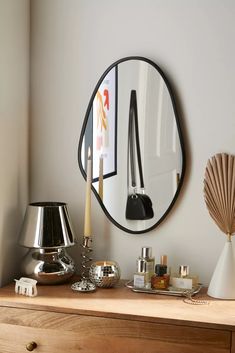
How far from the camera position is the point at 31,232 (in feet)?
5.20

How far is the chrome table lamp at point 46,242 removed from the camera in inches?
62.0

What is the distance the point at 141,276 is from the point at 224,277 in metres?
0.26

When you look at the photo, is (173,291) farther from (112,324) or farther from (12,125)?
(12,125)

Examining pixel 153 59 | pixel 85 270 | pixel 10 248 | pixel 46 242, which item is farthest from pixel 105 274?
pixel 153 59

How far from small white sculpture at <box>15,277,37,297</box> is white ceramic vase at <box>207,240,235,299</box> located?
531 millimetres

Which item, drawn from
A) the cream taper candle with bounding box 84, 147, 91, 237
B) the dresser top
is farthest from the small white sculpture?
the cream taper candle with bounding box 84, 147, 91, 237

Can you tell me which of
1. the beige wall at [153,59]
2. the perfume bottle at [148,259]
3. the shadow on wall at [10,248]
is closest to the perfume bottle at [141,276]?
the perfume bottle at [148,259]

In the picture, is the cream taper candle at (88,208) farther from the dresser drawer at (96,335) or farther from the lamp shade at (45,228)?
the dresser drawer at (96,335)

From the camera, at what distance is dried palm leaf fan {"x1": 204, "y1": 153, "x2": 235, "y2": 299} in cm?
147

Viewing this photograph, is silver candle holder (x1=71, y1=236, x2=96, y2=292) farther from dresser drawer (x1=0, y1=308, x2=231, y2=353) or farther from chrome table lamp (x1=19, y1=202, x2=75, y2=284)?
dresser drawer (x1=0, y1=308, x2=231, y2=353)

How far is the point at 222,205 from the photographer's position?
60.7 inches

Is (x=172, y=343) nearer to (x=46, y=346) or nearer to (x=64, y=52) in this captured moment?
(x=46, y=346)

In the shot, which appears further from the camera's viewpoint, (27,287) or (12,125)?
(12,125)

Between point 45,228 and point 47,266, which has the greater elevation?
point 45,228
